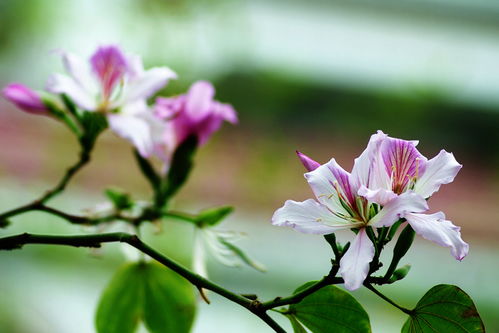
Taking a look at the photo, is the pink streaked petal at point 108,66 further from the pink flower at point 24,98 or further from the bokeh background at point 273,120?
the bokeh background at point 273,120

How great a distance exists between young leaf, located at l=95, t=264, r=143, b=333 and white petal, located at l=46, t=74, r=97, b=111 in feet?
0.28

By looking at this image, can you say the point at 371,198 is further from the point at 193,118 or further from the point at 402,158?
the point at 193,118

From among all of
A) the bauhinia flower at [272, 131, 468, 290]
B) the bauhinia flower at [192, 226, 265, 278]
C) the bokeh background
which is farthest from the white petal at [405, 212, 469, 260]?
the bokeh background

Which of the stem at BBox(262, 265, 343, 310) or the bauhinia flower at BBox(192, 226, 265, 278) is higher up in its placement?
the stem at BBox(262, 265, 343, 310)

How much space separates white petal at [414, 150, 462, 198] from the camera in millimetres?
219

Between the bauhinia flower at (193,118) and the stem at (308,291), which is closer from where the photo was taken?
the stem at (308,291)

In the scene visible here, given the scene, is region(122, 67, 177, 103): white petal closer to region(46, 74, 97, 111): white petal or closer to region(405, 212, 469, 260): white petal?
region(46, 74, 97, 111): white petal

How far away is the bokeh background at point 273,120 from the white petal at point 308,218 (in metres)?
1.45

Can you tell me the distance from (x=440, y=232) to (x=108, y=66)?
0.19 metres

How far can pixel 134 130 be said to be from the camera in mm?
318

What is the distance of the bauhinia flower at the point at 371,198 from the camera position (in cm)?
21

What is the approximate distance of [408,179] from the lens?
0.23m

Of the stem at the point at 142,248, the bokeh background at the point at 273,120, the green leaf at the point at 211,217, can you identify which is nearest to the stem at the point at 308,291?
the stem at the point at 142,248

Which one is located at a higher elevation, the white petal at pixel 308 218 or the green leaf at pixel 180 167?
the white petal at pixel 308 218
